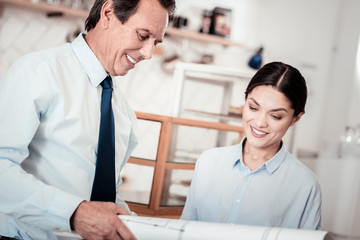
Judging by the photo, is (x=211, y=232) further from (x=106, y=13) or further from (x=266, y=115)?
(x=106, y=13)

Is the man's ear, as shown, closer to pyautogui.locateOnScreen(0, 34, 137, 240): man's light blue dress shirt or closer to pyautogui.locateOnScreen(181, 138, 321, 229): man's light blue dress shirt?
pyautogui.locateOnScreen(0, 34, 137, 240): man's light blue dress shirt

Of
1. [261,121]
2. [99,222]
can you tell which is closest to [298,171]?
[261,121]

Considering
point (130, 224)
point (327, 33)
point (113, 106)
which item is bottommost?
point (130, 224)

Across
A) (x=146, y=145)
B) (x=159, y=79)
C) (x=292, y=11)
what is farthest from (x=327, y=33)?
(x=146, y=145)

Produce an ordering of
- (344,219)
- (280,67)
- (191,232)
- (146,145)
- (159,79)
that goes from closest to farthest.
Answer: (191,232) → (280,67) → (146,145) → (344,219) → (159,79)

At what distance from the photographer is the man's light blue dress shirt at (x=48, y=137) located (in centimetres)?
90

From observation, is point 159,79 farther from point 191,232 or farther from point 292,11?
point 191,232

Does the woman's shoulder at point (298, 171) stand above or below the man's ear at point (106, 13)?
below

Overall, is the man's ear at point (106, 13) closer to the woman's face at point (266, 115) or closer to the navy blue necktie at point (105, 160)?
the navy blue necktie at point (105, 160)

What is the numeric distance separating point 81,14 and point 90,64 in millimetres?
2538

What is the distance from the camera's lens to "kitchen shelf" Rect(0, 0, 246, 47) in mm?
3377

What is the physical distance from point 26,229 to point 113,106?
40 cm

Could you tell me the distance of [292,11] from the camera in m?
4.20

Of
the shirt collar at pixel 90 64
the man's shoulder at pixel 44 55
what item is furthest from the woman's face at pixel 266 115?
the man's shoulder at pixel 44 55
